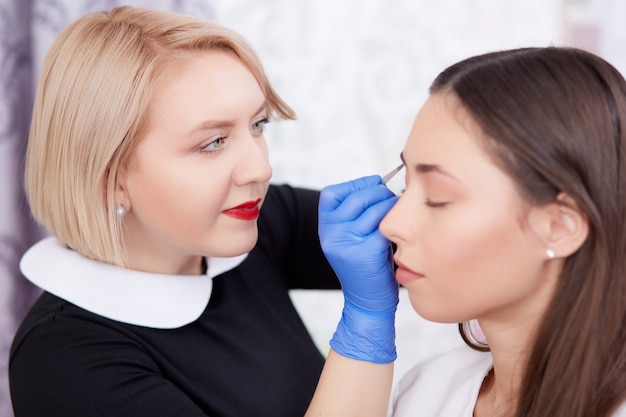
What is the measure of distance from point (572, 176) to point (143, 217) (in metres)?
0.68

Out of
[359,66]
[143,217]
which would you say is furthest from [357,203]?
[359,66]

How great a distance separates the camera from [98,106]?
3.58ft

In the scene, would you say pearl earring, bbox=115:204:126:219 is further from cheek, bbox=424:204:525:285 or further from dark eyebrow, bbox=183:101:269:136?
cheek, bbox=424:204:525:285

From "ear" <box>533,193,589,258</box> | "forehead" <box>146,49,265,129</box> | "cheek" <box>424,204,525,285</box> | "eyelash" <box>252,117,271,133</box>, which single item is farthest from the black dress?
→ "ear" <box>533,193,589,258</box>

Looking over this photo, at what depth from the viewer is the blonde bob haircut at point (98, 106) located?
3.57 ft

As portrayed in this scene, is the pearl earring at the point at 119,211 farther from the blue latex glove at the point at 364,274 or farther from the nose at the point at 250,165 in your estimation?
the blue latex glove at the point at 364,274

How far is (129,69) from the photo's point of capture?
3.58 ft

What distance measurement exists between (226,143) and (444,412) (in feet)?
1.80

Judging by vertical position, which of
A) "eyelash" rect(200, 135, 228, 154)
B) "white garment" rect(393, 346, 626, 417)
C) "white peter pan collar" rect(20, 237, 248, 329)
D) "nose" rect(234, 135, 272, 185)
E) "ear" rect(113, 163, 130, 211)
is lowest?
"white garment" rect(393, 346, 626, 417)

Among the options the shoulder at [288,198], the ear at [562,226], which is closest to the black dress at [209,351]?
the shoulder at [288,198]

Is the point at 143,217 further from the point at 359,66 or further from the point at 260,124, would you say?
the point at 359,66

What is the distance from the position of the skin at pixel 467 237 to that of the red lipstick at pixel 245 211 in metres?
0.32

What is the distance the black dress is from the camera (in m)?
1.04

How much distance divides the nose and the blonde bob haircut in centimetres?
13
